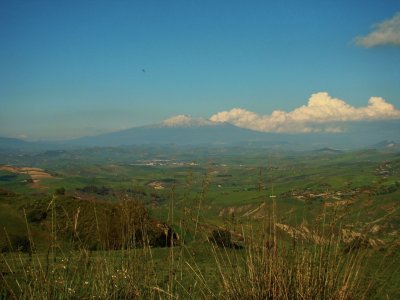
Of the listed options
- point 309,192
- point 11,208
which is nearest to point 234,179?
point 11,208

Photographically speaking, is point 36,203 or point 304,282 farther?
point 36,203

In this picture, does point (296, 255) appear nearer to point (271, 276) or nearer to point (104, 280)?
point (271, 276)

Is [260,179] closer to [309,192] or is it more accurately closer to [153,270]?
[309,192]

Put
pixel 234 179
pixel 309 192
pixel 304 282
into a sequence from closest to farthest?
1. pixel 304 282
2. pixel 309 192
3. pixel 234 179

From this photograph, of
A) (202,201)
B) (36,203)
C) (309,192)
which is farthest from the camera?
(36,203)

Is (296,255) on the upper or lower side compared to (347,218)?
lower

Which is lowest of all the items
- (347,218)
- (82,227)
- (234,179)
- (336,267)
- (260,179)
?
(234,179)

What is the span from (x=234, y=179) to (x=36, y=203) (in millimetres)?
149784

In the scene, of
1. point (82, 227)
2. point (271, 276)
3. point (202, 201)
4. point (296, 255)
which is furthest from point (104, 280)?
point (82, 227)

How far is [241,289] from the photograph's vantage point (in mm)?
4465

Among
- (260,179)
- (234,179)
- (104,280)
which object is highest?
(260,179)

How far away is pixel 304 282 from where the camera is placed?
13.7ft

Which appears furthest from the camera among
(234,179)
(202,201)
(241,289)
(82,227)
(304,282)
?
(234,179)

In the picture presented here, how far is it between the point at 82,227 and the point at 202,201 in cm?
1670
